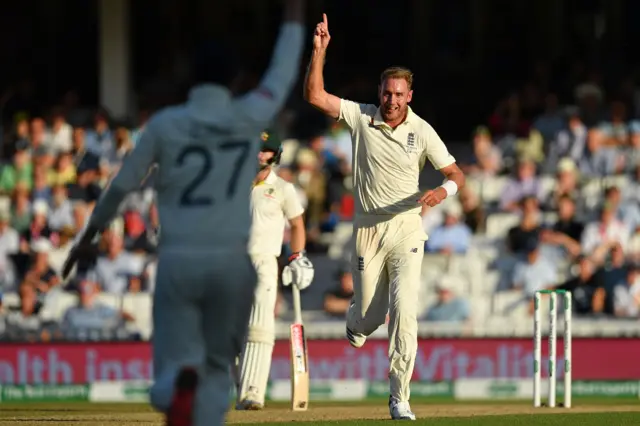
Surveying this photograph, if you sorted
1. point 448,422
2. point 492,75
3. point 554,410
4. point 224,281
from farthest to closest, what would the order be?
point 492,75 → point 554,410 → point 448,422 → point 224,281

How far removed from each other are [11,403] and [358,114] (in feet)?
22.0

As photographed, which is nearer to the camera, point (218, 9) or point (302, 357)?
point (302, 357)

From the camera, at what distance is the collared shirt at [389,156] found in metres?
10.0

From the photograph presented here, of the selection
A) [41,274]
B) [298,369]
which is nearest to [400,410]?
[298,369]

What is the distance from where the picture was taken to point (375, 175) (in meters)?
10.0

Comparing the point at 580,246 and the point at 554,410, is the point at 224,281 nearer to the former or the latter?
the point at 554,410

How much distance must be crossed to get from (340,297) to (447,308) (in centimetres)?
120

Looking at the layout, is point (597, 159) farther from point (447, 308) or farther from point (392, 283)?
point (392, 283)

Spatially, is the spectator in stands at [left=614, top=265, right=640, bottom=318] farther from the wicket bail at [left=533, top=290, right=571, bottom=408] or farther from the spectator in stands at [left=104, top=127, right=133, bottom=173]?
A: the spectator in stands at [left=104, top=127, right=133, bottom=173]

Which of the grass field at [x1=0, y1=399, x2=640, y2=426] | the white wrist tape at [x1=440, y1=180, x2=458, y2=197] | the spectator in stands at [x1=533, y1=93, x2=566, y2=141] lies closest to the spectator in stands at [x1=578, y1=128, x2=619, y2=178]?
the spectator in stands at [x1=533, y1=93, x2=566, y2=141]

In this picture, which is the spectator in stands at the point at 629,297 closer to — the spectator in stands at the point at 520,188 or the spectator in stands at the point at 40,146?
the spectator in stands at the point at 520,188

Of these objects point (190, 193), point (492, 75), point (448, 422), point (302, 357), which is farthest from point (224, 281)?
point (492, 75)

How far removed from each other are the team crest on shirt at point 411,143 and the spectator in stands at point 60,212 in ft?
29.7

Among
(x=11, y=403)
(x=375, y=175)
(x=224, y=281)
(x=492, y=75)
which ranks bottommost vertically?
(x=11, y=403)
